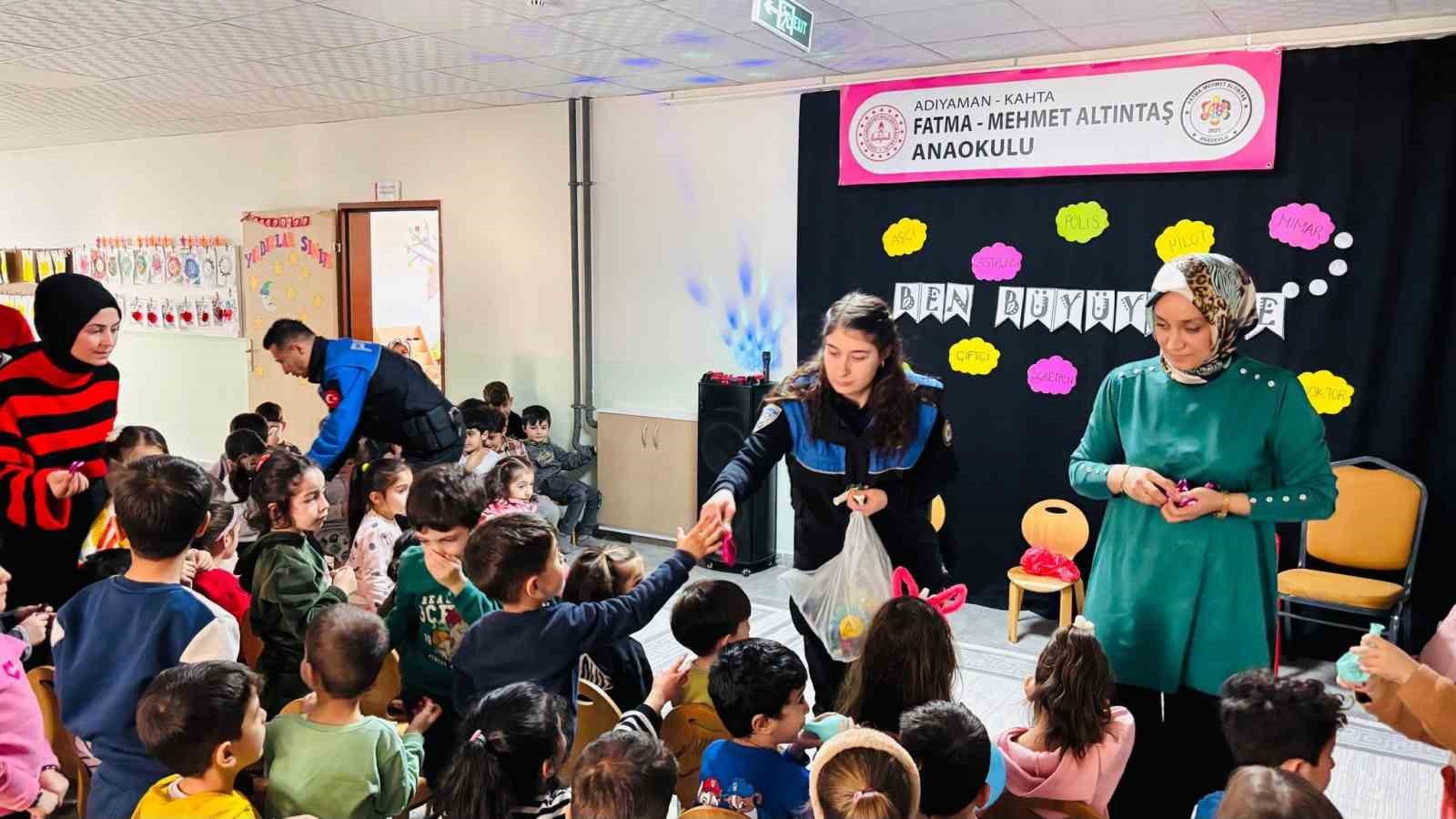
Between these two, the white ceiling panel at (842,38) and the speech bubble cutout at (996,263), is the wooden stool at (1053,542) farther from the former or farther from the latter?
the white ceiling panel at (842,38)

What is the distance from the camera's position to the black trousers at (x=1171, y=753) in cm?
225

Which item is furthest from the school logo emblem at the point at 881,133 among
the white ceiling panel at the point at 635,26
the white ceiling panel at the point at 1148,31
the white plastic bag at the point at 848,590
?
the white plastic bag at the point at 848,590

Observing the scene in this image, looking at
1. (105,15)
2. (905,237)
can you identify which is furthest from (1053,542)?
(105,15)

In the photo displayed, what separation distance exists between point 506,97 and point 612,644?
4.55 metres

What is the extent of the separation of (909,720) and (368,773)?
3.26 feet

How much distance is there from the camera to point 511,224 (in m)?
A: 6.78

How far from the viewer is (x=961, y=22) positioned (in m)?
4.31

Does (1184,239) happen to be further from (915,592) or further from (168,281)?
(168,281)

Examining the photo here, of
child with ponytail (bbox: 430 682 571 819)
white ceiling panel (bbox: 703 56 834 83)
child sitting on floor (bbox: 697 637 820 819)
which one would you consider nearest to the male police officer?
white ceiling panel (bbox: 703 56 834 83)

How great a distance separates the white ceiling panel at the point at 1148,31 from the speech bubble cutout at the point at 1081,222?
27.4 inches

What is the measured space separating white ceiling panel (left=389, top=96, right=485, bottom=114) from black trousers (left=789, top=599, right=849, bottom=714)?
492 cm

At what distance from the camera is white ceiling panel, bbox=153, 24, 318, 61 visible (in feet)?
15.4

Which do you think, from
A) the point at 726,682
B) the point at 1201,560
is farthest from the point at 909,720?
the point at 1201,560

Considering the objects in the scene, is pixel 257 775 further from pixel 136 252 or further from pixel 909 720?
pixel 136 252
